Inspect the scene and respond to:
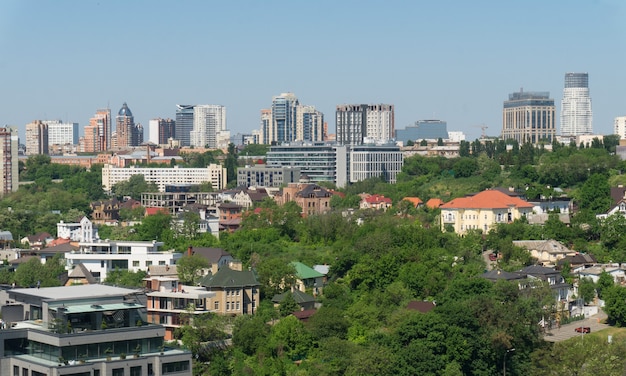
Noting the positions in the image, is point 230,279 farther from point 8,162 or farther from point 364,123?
point 364,123

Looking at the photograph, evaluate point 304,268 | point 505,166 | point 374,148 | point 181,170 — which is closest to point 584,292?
point 304,268

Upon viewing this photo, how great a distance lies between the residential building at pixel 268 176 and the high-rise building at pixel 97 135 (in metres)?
30.0

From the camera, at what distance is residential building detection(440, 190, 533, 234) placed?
90.4ft

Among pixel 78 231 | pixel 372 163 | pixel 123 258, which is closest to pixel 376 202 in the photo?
pixel 78 231

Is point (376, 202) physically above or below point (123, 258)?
above

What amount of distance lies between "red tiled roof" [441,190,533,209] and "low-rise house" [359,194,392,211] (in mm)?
4700

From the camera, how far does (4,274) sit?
21781mm

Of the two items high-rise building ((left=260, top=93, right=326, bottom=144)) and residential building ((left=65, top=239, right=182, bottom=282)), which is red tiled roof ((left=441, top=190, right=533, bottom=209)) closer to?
residential building ((left=65, top=239, right=182, bottom=282))

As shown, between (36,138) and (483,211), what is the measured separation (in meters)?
46.2

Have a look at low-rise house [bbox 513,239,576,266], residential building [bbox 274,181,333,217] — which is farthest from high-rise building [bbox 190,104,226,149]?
low-rise house [bbox 513,239,576,266]

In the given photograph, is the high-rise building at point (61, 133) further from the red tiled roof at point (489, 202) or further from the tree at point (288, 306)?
the tree at point (288, 306)

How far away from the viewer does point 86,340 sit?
12.0 m

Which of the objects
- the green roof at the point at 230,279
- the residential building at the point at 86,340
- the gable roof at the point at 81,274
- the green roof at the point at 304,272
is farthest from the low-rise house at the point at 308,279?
the residential building at the point at 86,340

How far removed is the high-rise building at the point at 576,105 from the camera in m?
74.8
